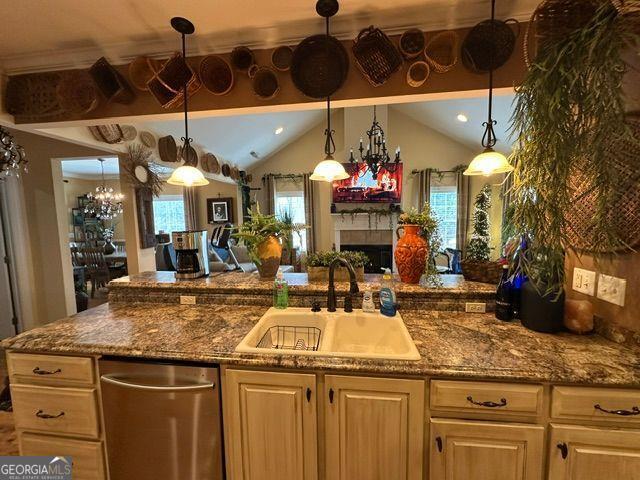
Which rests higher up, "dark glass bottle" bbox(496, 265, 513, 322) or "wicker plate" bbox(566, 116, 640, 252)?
"wicker plate" bbox(566, 116, 640, 252)

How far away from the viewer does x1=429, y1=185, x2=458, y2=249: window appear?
6156 millimetres

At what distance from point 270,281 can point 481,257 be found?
1398mm

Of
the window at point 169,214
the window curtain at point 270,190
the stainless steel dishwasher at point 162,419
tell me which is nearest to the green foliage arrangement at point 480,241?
the stainless steel dishwasher at point 162,419

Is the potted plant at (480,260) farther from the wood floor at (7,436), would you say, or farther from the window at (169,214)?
the window at (169,214)

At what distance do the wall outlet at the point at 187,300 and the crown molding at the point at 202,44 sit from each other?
163cm

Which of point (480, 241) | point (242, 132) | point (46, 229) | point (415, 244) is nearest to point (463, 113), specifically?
point (242, 132)

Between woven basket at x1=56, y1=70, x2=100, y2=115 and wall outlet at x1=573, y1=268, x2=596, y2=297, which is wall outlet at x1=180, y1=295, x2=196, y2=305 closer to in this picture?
woven basket at x1=56, y1=70, x2=100, y2=115

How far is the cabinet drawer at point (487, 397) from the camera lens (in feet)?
3.44

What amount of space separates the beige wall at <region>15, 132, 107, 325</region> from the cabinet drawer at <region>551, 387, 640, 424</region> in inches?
170

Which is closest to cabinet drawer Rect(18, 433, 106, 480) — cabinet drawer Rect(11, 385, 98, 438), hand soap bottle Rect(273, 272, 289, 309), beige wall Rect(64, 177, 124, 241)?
cabinet drawer Rect(11, 385, 98, 438)

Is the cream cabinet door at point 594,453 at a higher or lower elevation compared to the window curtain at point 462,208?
lower

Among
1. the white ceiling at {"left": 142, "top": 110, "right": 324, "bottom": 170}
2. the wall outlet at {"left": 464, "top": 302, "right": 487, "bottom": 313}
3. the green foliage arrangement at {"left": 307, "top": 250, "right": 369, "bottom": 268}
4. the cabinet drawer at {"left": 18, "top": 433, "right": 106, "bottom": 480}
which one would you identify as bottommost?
the cabinet drawer at {"left": 18, "top": 433, "right": 106, "bottom": 480}

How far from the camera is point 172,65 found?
1.84 metres

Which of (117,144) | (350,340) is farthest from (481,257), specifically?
(117,144)
